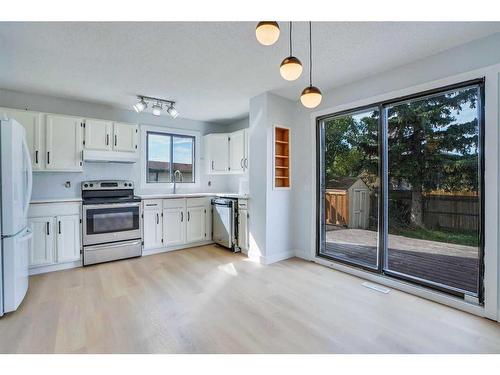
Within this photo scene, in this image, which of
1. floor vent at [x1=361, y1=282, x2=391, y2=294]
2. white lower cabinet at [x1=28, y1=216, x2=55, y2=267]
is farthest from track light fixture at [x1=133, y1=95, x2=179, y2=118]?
floor vent at [x1=361, y1=282, x2=391, y2=294]

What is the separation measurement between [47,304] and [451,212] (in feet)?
13.5

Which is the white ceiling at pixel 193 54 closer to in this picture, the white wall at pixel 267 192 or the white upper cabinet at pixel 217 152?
the white wall at pixel 267 192

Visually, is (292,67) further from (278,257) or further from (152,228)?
(152,228)

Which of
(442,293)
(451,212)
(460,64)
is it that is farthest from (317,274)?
(460,64)

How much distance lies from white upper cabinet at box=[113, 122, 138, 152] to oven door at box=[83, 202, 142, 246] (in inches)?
36.2

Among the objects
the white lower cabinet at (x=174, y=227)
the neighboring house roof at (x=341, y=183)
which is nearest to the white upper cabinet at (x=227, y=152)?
the white lower cabinet at (x=174, y=227)

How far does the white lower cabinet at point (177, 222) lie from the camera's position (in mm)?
4074

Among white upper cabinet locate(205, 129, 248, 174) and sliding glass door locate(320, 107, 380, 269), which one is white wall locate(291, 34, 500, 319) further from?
white upper cabinet locate(205, 129, 248, 174)

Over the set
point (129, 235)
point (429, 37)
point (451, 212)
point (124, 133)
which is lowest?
point (129, 235)

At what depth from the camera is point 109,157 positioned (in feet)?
12.8

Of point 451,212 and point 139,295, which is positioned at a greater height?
point 451,212

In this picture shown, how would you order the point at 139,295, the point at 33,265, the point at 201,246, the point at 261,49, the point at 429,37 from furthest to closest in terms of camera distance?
1. the point at 201,246
2. the point at 33,265
3. the point at 139,295
4. the point at 261,49
5. the point at 429,37

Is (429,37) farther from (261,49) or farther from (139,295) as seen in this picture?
(139,295)

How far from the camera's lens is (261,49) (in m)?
2.42
